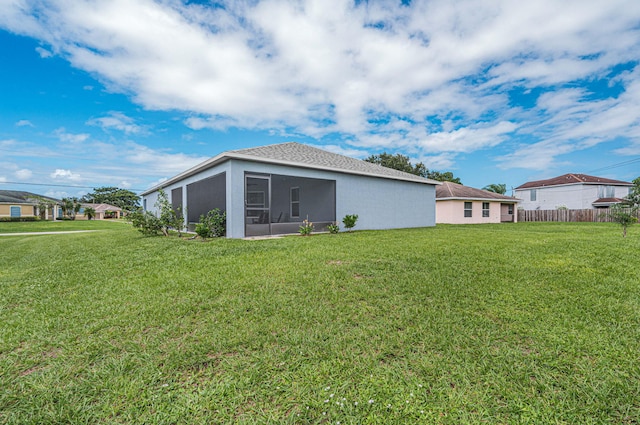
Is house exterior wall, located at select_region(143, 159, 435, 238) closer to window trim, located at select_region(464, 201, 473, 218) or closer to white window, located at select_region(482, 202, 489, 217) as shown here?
window trim, located at select_region(464, 201, 473, 218)

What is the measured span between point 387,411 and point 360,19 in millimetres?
10792

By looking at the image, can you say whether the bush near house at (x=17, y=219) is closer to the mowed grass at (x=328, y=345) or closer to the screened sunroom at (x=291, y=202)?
the screened sunroom at (x=291, y=202)

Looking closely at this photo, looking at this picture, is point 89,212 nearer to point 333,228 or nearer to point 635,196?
point 333,228

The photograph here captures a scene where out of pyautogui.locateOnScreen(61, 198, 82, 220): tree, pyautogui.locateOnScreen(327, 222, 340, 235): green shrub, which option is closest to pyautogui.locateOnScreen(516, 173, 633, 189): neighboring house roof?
pyautogui.locateOnScreen(327, 222, 340, 235): green shrub

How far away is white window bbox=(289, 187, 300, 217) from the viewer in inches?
635

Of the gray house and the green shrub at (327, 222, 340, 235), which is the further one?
the green shrub at (327, 222, 340, 235)

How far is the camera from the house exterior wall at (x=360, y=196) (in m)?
9.51

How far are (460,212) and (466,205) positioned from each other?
82cm

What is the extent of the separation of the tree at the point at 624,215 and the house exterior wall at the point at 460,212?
11.5 meters

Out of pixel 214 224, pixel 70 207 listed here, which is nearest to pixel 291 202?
pixel 214 224

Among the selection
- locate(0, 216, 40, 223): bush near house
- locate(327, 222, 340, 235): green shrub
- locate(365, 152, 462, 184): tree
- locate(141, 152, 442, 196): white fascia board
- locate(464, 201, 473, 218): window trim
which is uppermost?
locate(365, 152, 462, 184): tree

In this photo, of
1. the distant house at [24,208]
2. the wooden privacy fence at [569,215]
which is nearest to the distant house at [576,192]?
the wooden privacy fence at [569,215]

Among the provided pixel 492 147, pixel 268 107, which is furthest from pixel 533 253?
pixel 492 147

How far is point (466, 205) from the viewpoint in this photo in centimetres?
2119
